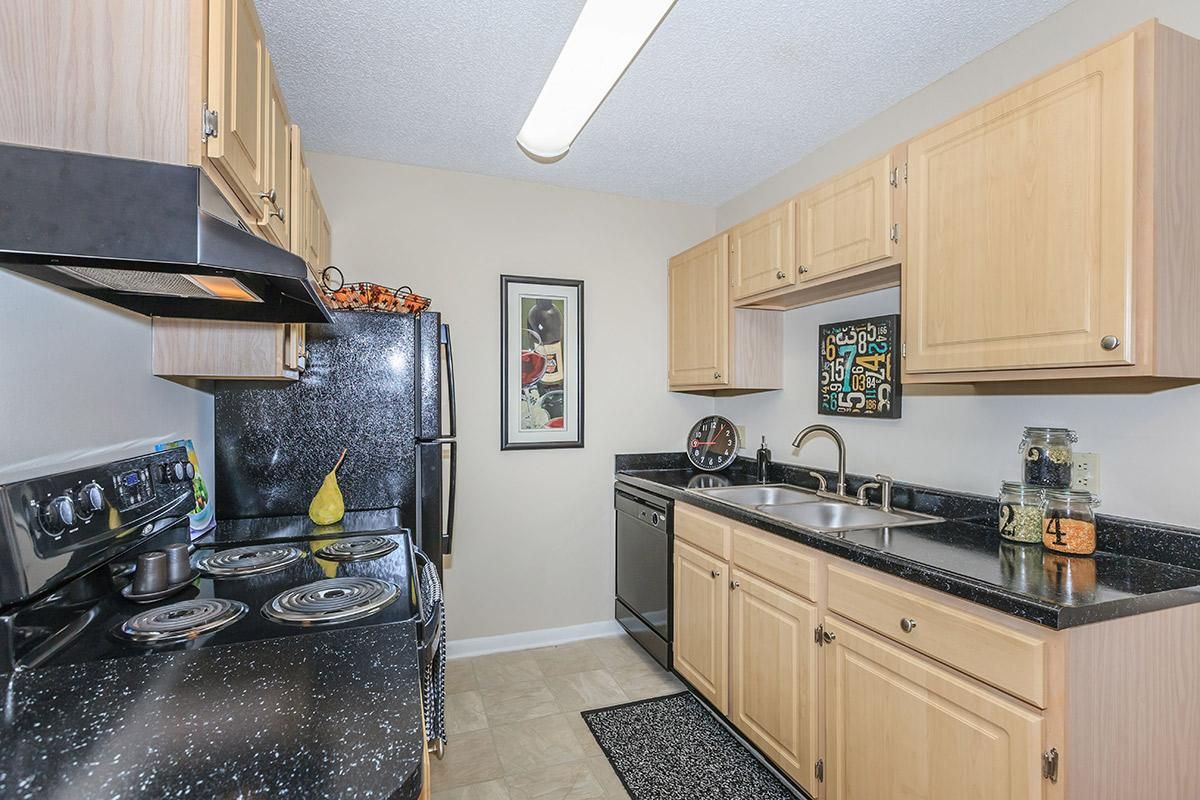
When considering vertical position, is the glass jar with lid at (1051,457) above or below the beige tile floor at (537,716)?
above

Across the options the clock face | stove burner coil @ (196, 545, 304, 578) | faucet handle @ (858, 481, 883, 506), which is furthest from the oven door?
stove burner coil @ (196, 545, 304, 578)

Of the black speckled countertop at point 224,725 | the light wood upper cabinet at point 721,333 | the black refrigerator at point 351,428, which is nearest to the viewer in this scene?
the black speckled countertop at point 224,725

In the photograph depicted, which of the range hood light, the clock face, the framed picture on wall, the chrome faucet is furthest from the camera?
the clock face

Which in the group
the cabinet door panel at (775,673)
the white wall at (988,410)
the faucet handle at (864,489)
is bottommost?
the cabinet door panel at (775,673)

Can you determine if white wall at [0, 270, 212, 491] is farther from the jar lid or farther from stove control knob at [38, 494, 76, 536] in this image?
the jar lid

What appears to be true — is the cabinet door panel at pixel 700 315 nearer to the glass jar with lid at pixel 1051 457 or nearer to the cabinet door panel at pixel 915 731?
the glass jar with lid at pixel 1051 457

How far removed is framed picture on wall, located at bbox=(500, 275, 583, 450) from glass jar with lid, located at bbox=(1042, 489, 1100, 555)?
2.22 m

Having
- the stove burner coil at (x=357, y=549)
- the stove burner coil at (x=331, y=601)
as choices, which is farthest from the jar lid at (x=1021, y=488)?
the stove burner coil at (x=357, y=549)

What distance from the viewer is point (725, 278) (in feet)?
9.70

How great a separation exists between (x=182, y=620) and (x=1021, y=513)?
2.06m

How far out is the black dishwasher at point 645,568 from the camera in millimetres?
2844

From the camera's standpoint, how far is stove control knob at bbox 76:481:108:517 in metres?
1.21

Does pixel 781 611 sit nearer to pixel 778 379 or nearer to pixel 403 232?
pixel 778 379

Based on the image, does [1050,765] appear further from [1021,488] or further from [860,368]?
[860,368]
